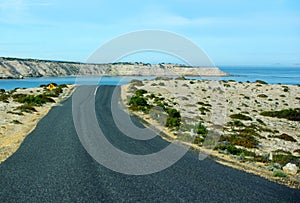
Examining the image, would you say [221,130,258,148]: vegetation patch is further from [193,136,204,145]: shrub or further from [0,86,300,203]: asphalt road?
[0,86,300,203]: asphalt road

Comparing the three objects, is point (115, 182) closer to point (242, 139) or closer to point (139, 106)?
point (242, 139)

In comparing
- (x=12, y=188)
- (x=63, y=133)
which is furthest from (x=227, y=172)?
(x=63, y=133)

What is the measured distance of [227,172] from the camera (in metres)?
11.7

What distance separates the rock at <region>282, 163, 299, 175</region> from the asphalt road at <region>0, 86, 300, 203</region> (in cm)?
244

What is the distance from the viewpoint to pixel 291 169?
43.5 ft

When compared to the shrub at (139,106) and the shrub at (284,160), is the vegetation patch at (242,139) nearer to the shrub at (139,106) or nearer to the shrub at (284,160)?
the shrub at (284,160)

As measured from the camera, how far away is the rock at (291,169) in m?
13.1

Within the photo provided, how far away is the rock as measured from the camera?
1305cm

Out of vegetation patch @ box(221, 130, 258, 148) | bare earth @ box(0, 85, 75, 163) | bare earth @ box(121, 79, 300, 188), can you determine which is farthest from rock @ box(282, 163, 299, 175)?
bare earth @ box(0, 85, 75, 163)

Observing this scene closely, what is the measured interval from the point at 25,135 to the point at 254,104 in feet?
107

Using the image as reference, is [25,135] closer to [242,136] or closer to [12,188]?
[12,188]

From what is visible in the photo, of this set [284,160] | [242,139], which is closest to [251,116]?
[242,139]

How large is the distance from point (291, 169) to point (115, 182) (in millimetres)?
7202

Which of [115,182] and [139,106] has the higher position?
[115,182]
